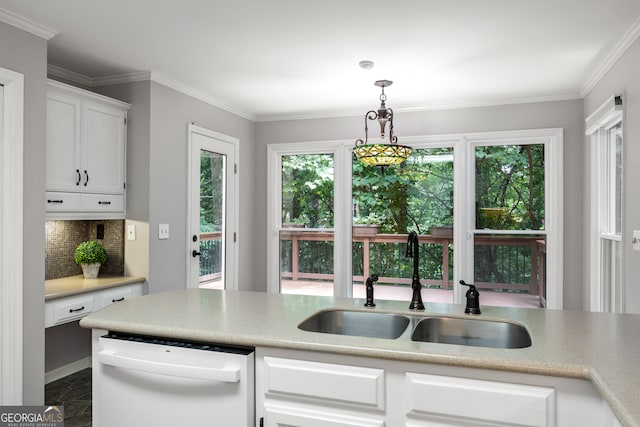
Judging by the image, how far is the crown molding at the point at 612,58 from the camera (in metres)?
2.73

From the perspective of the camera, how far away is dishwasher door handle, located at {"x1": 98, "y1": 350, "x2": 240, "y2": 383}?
1.51m

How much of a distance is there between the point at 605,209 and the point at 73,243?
443 centimetres

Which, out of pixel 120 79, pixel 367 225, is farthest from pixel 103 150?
pixel 367 225

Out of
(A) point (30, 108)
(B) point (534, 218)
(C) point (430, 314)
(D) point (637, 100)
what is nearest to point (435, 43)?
(D) point (637, 100)

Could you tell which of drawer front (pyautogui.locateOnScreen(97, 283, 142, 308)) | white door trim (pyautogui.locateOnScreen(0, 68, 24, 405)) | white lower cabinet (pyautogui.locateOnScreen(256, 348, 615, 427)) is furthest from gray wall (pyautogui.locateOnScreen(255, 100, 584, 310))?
white lower cabinet (pyautogui.locateOnScreen(256, 348, 615, 427))

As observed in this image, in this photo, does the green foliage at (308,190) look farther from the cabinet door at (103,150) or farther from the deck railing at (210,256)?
the cabinet door at (103,150)

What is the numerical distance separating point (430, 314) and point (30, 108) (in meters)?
2.60

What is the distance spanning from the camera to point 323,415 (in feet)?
4.81

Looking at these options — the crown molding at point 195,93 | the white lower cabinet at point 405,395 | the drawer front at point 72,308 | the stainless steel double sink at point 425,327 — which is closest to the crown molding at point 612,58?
the stainless steel double sink at point 425,327

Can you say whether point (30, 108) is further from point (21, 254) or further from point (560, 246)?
point (560, 246)

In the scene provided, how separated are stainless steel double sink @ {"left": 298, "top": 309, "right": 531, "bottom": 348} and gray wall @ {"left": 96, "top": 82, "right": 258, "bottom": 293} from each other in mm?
2122

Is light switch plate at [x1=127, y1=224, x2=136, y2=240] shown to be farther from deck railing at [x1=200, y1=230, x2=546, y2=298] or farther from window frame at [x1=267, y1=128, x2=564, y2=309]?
window frame at [x1=267, y1=128, x2=564, y2=309]

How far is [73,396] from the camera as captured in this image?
3.13 m

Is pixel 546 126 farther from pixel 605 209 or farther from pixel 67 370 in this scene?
pixel 67 370
